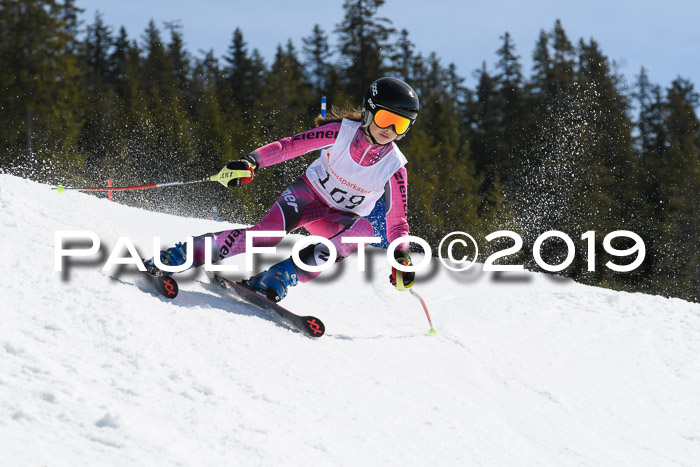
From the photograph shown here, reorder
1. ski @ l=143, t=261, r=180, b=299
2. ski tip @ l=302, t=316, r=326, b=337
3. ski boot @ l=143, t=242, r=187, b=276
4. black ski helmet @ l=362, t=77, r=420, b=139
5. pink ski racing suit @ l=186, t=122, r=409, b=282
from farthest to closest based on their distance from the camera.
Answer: pink ski racing suit @ l=186, t=122, r=409, b=282
black ski helmet @ l=362, t=77, r=420, b=139
ski tip @ l=302, t=316, r=326, b=337
ski boot @ l=143, t=242, r=187, b=276
ski @ l=143, t=261, r=180, b=299

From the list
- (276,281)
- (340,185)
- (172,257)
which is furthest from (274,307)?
(340,185)

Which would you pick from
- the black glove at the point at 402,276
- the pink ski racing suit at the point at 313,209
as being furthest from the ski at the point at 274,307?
the black glove at the point at 402,276

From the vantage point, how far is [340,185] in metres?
4.48

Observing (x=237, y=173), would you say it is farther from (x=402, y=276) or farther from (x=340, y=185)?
(x=402, y=276)

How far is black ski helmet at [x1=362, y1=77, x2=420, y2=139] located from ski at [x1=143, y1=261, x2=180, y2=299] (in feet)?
5.33

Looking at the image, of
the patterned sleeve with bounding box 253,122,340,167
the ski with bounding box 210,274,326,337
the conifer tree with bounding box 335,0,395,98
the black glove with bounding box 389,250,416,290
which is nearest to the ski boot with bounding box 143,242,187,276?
the ski with bounding box 210,274,326,337

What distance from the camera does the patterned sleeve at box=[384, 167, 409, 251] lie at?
439 centimetres

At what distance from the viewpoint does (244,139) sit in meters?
31.6

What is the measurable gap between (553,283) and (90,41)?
3787 cm

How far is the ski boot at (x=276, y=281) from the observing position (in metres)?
4.28

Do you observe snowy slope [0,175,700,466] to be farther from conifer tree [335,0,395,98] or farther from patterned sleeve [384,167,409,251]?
conifer tree [335,0,395,98]

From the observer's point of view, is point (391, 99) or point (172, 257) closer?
point (172, 257)

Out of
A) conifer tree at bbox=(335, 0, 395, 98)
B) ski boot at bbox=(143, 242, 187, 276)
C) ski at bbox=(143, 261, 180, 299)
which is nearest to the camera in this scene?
ski at bbox=(143, 261, 180, 299)

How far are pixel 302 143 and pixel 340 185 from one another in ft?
1.29
